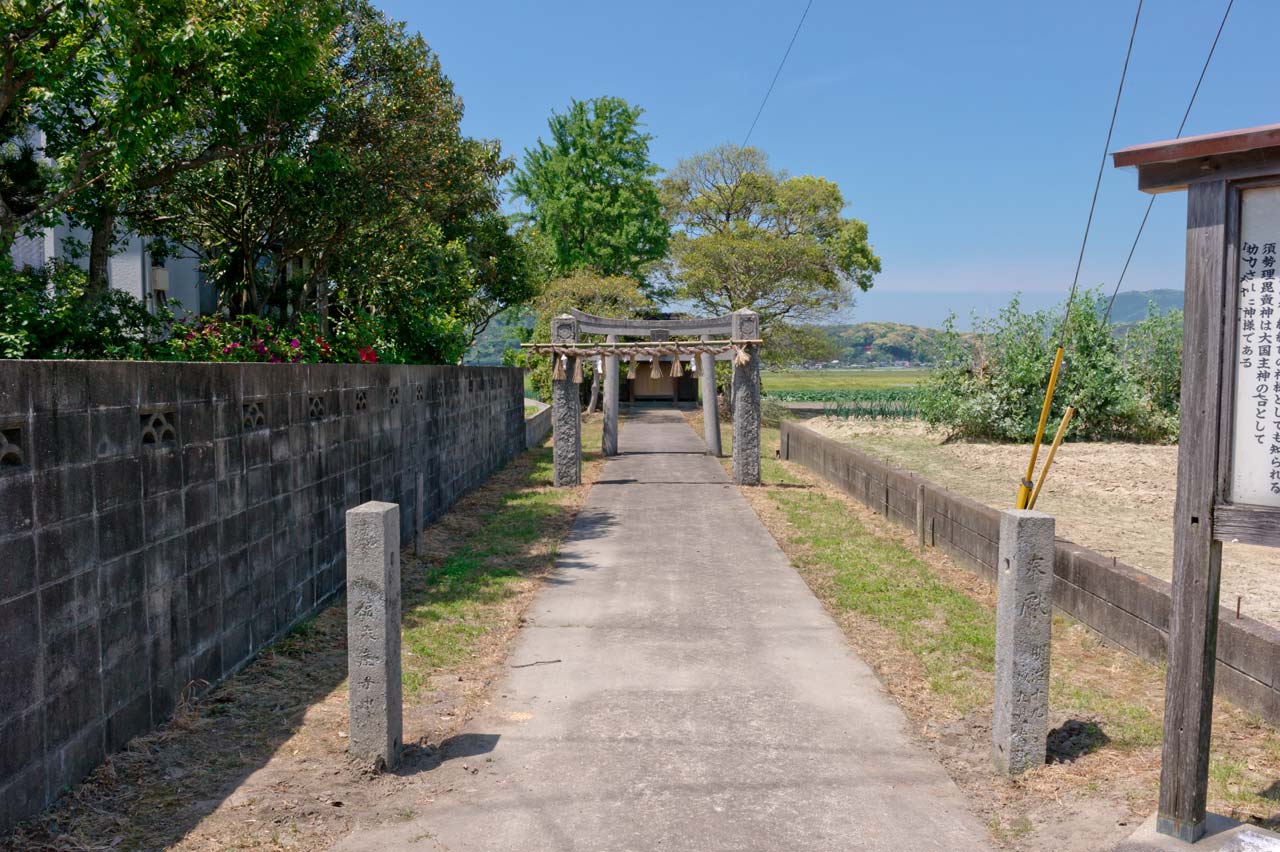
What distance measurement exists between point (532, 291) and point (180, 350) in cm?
2164

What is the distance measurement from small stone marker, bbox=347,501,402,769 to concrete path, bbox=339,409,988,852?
1.23 ft

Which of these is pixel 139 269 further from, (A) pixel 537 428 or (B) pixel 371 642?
(B) pixel 371 642

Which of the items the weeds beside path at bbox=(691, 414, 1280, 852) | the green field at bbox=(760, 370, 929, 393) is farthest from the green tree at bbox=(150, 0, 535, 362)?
the green field at bbox=(760, 370, 929, 393)

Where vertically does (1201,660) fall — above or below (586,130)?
below

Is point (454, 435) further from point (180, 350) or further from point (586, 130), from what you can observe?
point (586, 130)

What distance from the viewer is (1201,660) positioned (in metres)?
3.91

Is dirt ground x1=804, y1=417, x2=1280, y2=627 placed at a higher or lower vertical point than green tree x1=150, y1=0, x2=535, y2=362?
lower

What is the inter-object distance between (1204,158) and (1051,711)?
3.13 m

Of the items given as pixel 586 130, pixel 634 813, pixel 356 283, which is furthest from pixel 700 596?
pixel 586 130

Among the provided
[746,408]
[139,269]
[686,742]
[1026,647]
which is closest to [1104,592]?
[1026,647]

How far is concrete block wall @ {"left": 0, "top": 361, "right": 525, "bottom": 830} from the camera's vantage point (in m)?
3.82

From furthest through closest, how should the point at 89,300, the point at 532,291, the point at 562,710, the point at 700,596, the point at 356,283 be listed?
the point at 532,291
the point at 356,283
the point at 89,300
the point at 700,596
the point at 562,710

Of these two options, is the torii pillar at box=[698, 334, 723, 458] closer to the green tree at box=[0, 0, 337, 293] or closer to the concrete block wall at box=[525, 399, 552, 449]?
the concrete block wall at box=[525, 399, 552, 449]

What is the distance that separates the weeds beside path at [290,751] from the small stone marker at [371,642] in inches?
5.6
